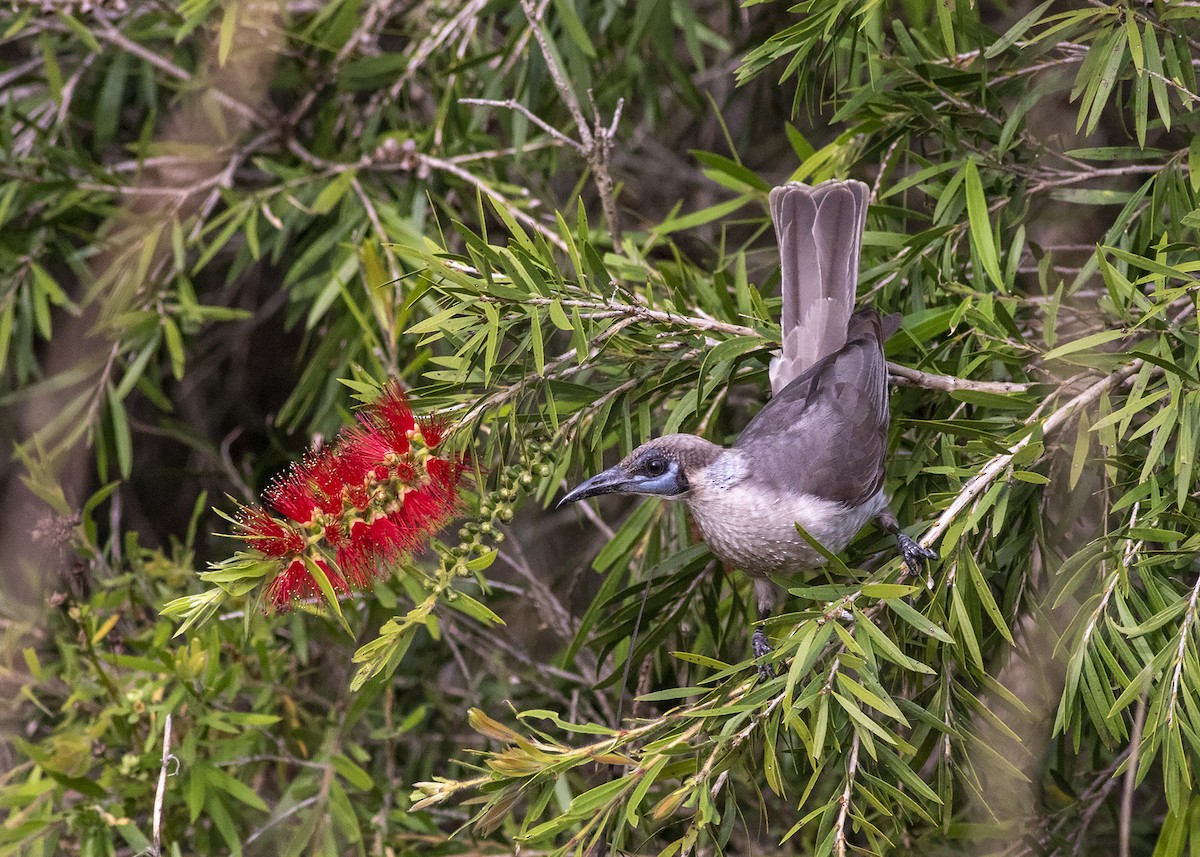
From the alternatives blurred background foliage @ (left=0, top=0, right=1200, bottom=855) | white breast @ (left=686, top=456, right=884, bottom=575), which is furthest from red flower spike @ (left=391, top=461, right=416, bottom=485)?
white breast @ (left=686, top=456, right=884, bottom=575)

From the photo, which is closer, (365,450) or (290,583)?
(290,583)

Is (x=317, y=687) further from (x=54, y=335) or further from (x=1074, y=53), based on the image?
(x=1074, y=53)

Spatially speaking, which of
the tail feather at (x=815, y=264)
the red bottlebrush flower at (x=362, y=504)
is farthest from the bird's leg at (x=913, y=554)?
the red bottlebrush flower at (x=362, y=504)

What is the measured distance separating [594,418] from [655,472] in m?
0.17

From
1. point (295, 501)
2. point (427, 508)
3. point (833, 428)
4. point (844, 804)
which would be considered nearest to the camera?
point (844, 804)

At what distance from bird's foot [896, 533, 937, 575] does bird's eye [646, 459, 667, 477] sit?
1.68ft

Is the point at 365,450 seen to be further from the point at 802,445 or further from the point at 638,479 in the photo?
the point at 802,445

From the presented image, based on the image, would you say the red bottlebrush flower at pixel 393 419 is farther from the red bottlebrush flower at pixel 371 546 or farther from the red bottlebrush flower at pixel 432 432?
the red bottlebrush flower at pixel 371 546

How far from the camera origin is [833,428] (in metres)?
2.43

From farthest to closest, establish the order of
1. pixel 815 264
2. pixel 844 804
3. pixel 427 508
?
pixel 815 264
pixel 427 508
pixel 844 804

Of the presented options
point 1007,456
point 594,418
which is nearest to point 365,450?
point 594,418

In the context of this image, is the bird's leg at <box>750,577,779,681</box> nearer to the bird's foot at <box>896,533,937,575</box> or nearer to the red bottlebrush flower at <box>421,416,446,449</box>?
the bird's foot at <box>896,533,937,575</box>

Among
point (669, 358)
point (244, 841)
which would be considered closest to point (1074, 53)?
point (669, 358)

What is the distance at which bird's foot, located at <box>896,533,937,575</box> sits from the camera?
6.40 feet
